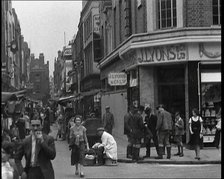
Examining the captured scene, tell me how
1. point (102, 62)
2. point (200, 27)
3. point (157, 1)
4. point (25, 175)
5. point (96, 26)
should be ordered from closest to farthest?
point (25, 175) < point (200, 27) < point (157, 1) < point (102, 62) < point (96, 26)

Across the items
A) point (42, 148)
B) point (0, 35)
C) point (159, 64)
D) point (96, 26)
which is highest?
point (96, 26)

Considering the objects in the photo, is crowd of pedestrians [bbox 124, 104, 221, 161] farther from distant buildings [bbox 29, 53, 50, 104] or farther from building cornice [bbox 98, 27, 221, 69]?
distant buildings [bbox 29, 53, 50, 104]

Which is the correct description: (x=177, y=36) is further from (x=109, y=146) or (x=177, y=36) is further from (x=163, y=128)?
(x=109, y=146)

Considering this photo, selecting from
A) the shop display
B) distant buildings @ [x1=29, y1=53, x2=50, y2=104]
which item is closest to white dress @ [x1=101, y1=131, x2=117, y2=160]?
the shop display

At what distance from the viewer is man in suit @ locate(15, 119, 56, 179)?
7.21 m

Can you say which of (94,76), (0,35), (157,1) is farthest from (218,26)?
(94,76)

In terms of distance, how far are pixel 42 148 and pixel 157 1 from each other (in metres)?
17.5

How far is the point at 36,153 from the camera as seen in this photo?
728cm

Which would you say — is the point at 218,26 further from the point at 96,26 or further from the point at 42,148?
the point at 96,26

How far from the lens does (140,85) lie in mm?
24438

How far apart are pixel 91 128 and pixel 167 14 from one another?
6.03 meters

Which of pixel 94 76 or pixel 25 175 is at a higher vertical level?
pixel 94 76

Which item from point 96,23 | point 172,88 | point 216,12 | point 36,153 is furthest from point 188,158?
point 96,23

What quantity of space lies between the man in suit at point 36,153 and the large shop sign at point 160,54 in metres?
15.9
